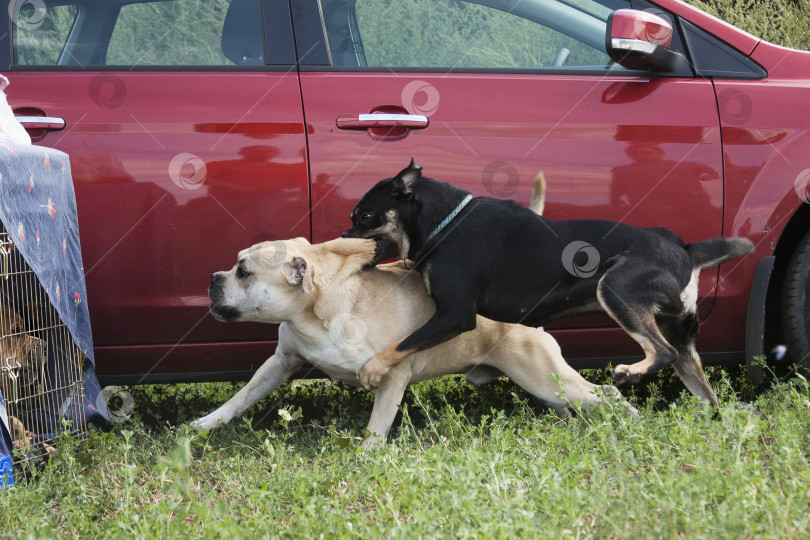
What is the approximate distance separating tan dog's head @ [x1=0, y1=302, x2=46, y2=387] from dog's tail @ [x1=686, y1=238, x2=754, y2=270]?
2.65m

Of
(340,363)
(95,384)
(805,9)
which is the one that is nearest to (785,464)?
(340,363)

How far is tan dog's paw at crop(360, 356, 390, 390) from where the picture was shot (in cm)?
341

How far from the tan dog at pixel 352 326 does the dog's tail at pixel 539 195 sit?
527 millimetres

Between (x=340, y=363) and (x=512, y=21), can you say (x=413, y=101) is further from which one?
(x=340, y=363)

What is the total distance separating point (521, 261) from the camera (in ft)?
11.4

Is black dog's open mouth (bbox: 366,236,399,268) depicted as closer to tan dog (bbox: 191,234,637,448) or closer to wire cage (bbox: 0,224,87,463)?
tan dog (bbox: 191,234,637,448)

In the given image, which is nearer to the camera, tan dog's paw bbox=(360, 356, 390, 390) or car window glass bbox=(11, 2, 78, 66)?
tan dog's paw bbox=(360, 356, 390, 390)

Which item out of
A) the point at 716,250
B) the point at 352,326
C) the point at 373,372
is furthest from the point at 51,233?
the point at 716,250

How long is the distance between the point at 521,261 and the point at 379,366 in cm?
72

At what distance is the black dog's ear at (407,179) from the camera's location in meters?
3.35

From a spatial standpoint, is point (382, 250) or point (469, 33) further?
point (469, 33)

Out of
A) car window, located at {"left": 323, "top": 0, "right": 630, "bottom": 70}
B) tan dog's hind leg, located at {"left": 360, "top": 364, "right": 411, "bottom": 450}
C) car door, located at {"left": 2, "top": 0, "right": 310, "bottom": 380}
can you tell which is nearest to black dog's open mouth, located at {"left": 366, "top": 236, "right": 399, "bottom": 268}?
car door, located at {"left": 2, "top": 0, "right": 310, "bottom": 380}

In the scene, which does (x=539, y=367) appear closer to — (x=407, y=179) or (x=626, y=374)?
(x=626, y=374)

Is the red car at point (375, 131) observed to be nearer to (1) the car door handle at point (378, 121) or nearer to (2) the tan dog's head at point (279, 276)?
(1) the car door handle at point (378, 121)
